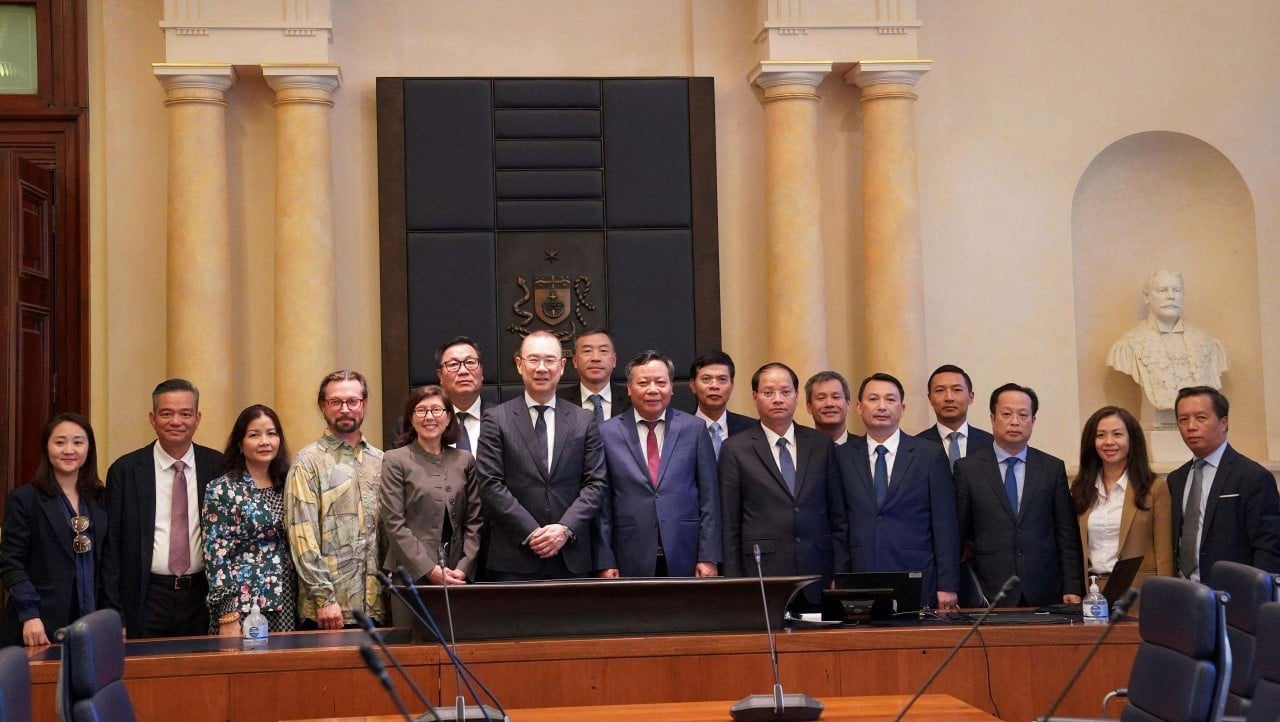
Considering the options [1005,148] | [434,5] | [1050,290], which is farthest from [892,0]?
[434,5]

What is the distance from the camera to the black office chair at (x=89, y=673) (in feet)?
9.71

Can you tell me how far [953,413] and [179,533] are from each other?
3112 mm

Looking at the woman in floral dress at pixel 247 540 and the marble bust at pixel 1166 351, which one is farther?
the marble bust at pixel 1166 351

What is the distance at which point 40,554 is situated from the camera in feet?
16.3

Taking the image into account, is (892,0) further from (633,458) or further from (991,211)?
(633,458)

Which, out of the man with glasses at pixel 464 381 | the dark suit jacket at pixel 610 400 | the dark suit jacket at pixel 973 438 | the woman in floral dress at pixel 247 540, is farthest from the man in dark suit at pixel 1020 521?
the woman in floral dress at pixel 247 540

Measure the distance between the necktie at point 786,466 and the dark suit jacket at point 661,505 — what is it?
0.25 meters

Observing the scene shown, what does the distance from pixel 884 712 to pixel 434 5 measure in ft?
16.8

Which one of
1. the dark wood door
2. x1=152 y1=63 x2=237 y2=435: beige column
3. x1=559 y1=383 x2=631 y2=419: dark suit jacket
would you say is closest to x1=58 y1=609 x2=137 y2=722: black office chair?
x1=559 y1=383 x2=631 y2=419: dark suit jacket

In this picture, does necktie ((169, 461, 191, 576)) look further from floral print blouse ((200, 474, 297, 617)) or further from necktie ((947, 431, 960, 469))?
necktie ((947, 431, 960, 469))

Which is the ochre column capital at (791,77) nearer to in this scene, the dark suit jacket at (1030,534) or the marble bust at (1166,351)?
the marble bust at (1166,351)

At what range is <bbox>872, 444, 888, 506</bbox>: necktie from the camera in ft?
17.4

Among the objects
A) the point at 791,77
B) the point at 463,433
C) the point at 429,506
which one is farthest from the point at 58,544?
the point at 791,77

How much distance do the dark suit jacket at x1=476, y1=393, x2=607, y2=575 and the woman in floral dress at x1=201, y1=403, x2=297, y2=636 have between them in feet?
2.35
